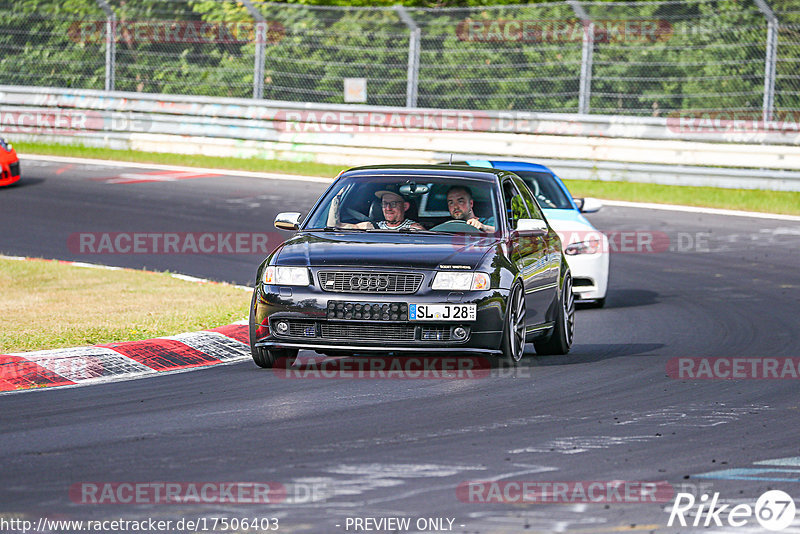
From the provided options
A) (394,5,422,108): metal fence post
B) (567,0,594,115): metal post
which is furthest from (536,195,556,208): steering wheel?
(394,5,422,108): metal fence post

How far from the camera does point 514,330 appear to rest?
9.95 m

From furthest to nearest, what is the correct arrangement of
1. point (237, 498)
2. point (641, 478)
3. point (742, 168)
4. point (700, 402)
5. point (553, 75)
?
point (553, 75) → point (742, 168) → point (700, 402) → point (641, 478) → point (237, 498)

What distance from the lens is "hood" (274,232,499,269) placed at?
956cm

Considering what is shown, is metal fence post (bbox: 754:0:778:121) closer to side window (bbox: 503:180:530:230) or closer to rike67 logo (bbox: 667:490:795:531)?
side window (bbox: 503:180:530:230)

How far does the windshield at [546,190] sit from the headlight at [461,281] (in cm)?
549

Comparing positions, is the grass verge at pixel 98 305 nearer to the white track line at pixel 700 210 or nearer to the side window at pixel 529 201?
the side window at pixel 529 201

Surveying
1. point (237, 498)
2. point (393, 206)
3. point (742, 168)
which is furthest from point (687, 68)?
point (237, 498)

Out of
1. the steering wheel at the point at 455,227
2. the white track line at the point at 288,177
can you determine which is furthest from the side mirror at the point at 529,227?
the white track line at the point at 288,177

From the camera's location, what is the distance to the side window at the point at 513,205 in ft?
35.6

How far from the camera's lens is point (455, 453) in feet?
23.0

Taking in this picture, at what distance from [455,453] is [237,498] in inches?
53.1

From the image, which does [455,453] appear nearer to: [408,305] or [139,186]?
[408,305]

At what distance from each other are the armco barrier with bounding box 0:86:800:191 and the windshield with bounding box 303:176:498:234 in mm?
12516

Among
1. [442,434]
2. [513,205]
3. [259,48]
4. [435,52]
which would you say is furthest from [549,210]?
[259,48]
